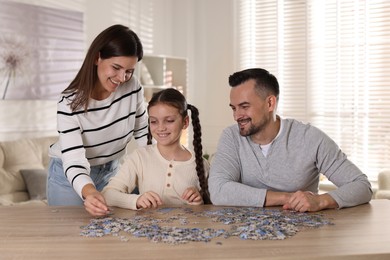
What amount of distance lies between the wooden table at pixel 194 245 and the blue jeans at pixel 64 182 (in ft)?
2.23

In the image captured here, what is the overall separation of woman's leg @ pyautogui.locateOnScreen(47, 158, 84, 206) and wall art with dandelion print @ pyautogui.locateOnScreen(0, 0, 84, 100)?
326 centimetres

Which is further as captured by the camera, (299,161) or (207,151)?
(207,151)

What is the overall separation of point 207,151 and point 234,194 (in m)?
5.68

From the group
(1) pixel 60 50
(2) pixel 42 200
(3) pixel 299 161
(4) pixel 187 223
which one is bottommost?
(2) pixel 42 200

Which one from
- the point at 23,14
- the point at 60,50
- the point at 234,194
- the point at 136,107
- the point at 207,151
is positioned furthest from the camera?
the point at 207,151

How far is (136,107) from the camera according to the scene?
10.8 feet

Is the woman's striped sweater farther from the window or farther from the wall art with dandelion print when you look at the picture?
the window

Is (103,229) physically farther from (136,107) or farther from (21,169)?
(21,169)

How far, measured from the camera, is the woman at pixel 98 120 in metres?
2.87

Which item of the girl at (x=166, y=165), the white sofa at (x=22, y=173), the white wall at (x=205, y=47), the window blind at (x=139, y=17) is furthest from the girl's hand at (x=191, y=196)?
the white wall at (x=205, y=47)

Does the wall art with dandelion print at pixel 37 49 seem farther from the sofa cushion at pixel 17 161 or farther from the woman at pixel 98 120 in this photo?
the woman at pixel 98 120

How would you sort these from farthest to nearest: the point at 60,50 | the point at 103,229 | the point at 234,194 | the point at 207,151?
the point at 207,151 < the point at 60,50 < the point at 234,194 < the point at 103,229

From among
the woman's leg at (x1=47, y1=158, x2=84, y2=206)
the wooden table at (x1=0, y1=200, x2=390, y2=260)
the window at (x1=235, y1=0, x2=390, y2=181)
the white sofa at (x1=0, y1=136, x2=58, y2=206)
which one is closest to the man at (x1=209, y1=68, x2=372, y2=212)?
the wooden table at (x1=0, y1=200, x2=390, y2=260)

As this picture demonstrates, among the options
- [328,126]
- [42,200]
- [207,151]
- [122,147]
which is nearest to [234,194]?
[122,147]
